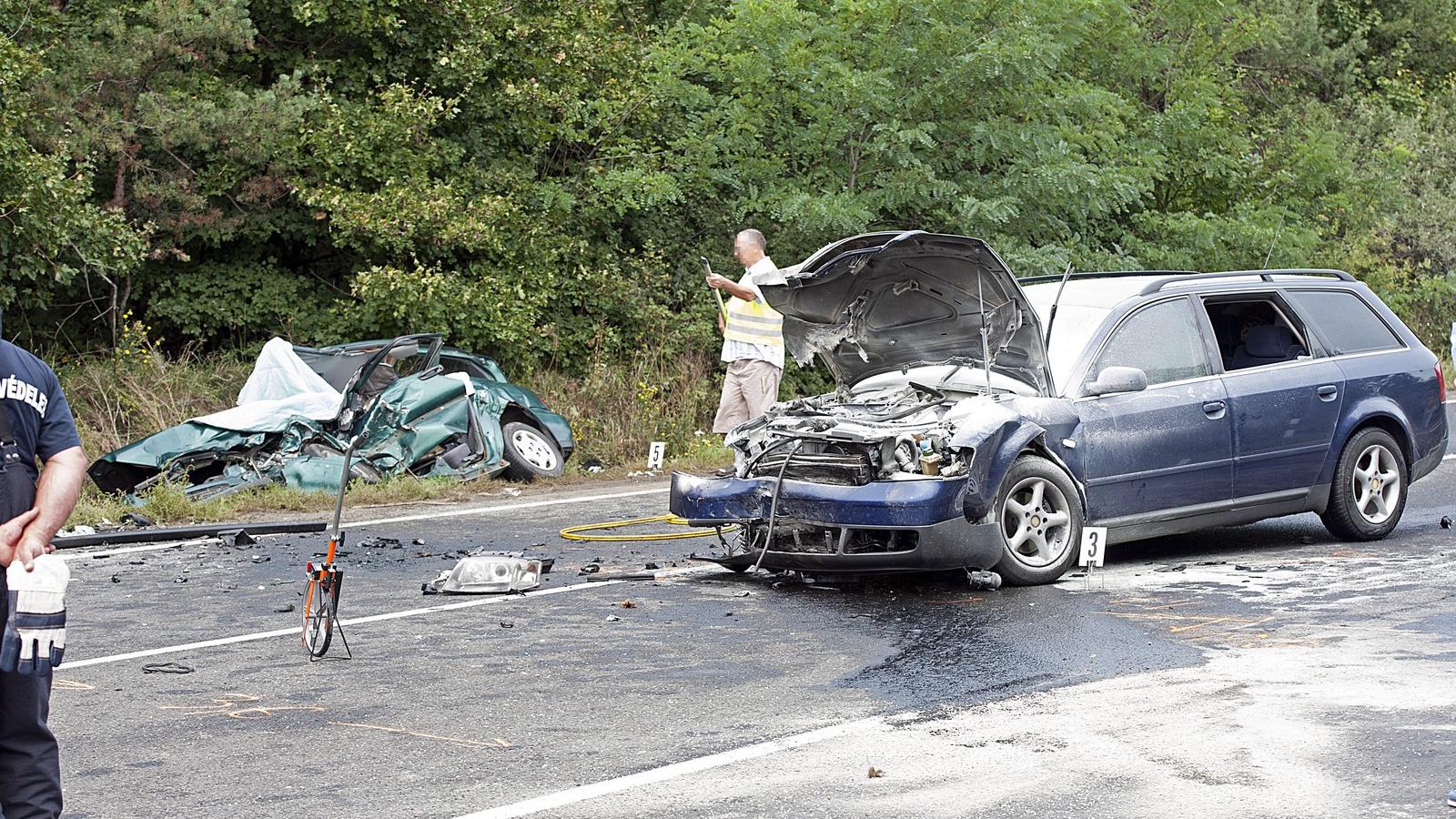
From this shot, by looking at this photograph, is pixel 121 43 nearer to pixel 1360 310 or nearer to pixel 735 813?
pixel 1360 310

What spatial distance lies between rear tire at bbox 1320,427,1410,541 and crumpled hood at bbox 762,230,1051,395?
248cm

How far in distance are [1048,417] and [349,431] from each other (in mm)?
6959

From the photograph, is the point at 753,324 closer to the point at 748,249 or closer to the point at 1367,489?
the point at 748,249

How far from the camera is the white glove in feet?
13.7

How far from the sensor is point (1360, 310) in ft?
35.8

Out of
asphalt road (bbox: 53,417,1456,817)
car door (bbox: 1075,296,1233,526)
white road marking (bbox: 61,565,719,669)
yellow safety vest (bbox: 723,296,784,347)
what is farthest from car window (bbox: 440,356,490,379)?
car door (bbox: 1075,296,1233,526)

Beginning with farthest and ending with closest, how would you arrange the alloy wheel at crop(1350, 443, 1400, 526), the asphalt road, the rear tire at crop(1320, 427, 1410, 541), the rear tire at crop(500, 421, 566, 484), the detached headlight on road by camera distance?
the rear tire at crop(500, 421, 566, 484)
the alloy wheel at crop(1350, 443, 1400, 526)
the rear tire at crop(1320, 427, 1410, 541)
the detached headlight on road
the asphalt road

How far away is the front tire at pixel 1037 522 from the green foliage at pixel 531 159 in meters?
9.47

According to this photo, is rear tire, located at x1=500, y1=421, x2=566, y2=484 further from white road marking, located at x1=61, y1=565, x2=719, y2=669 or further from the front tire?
the front tire

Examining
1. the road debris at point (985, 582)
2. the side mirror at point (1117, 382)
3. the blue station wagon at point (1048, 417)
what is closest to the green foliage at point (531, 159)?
the blue station wagon at point (1048, 417)

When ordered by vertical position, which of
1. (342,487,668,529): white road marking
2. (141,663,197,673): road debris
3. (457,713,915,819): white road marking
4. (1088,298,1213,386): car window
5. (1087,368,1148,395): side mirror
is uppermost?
(1088,298,1213,386): car window

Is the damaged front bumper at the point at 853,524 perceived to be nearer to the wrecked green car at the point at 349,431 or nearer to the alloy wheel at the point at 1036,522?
the alloy wheel at the point at 1036,522

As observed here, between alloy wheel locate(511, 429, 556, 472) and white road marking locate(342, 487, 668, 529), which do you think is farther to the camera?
alloy wheel locate(511, 429, 556, 472)

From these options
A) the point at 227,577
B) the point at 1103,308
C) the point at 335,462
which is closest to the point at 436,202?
the point at 335,462
